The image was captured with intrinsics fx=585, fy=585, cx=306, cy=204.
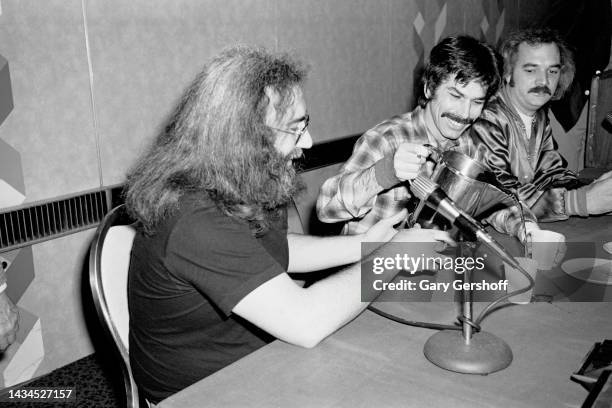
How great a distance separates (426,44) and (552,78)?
194 cm

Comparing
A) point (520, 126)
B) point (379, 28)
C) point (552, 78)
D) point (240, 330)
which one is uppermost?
point (379, 28)

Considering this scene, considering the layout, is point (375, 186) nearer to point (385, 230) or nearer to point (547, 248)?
point (385, 230)

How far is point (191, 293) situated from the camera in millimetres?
1316

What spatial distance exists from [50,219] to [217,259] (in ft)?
4.79

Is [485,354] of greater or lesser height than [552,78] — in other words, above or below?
below

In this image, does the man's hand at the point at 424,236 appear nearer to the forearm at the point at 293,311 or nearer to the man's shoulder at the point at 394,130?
the forearm at the point at 293,311

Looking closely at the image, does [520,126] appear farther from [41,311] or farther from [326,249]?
[41,311]

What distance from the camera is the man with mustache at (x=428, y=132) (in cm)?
193

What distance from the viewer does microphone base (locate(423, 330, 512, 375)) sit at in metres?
1.14

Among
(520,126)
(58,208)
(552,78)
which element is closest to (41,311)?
(58,208)

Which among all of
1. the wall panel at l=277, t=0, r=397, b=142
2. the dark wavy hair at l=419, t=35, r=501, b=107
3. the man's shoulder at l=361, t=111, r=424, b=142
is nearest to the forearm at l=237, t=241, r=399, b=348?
the man's shoulder at l=361, t=111, r=424, b=142

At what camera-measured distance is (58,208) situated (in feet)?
7.95

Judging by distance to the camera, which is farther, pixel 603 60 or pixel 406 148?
pixel 603 60

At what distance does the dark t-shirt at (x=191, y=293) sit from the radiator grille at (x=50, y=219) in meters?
1.11
